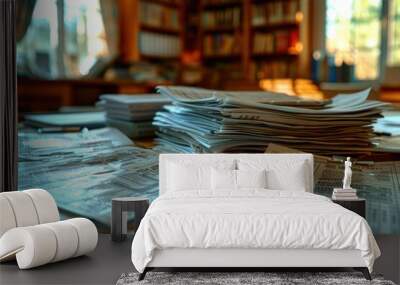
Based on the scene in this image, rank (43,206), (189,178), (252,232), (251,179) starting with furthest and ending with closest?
1. (189,178)
2. (251,179)
3. (43,206)
4. (252,232)

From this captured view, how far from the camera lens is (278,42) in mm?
4871

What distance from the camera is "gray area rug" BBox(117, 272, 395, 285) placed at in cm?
349

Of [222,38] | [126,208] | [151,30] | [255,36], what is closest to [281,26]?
[255,36]

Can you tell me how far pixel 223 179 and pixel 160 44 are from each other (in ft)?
4.27

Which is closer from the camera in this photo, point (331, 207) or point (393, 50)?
point (331, 207)

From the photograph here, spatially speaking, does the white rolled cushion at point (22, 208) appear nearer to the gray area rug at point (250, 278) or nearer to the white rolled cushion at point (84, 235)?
the white rolled cushion at point (84, 235)

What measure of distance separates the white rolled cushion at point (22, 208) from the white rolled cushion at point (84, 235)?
0.75 ft

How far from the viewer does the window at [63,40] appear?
525cm

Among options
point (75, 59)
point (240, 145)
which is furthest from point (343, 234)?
point (75, 59)

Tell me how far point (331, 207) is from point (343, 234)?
24 cm

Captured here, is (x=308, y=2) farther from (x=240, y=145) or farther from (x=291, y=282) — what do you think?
(x=291, y=282)

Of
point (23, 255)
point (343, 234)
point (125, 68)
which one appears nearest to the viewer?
point (343, 234)

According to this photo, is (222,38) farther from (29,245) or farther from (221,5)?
(29,245)

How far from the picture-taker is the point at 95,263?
3.99 meters
